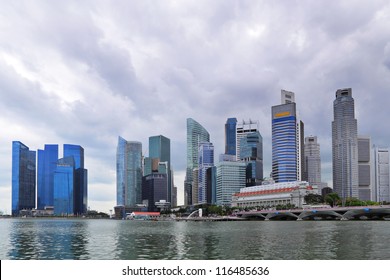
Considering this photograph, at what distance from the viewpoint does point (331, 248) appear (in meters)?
65.0

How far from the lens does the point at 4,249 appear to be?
7175cm

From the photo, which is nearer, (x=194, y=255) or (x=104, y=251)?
(x=194, y=255)

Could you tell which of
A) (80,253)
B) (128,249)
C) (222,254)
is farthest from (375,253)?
(80,253)
